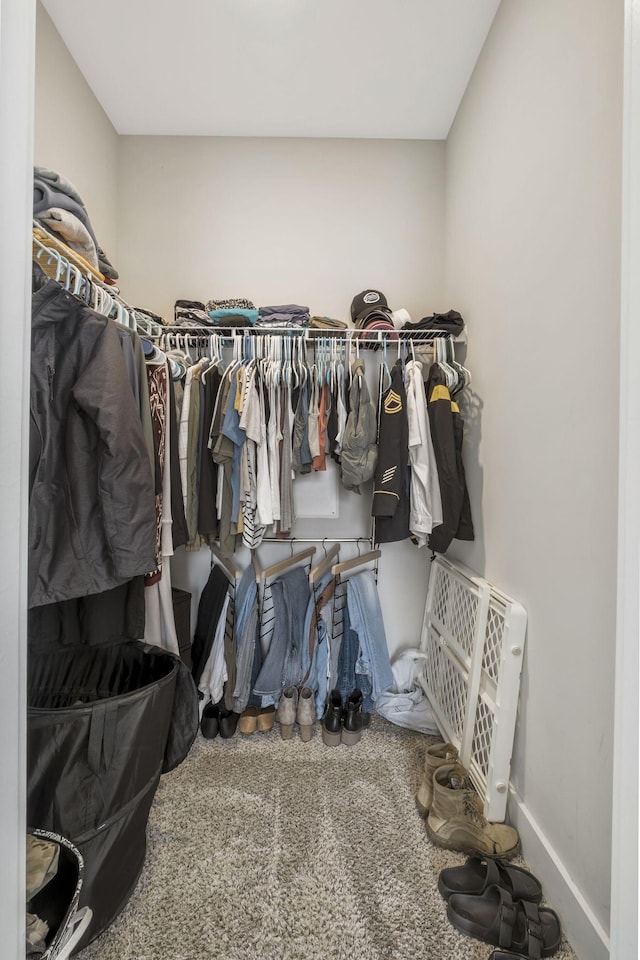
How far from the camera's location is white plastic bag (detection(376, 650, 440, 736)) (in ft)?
6.48

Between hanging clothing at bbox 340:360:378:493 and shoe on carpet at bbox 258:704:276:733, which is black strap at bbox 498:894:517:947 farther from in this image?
hanging clothing at bbox 340:360:378:493

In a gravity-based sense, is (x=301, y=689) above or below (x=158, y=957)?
above

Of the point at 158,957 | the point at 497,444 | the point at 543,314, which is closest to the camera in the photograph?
the point at 158,957

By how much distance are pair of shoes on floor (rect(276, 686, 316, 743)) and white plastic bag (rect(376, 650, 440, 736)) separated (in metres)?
0.36

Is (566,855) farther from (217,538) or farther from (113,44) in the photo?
(113,44)

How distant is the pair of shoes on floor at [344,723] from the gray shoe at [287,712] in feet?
0.50

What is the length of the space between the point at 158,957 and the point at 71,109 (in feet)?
10.2

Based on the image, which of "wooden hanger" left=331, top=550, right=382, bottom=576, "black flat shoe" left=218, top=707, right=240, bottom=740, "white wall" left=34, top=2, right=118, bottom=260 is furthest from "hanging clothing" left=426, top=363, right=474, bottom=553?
"white wall" left=34, top=2, right=118, bottom=260

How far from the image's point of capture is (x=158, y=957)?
1.06m

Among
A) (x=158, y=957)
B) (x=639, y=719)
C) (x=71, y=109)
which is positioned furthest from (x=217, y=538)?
(x=71, y=109)

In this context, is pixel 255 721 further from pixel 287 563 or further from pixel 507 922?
pixel 507 922

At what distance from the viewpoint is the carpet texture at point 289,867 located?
43.1 inches

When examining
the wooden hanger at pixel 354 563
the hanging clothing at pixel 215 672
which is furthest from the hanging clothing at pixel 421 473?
the hanging clothing at pixel 215 672

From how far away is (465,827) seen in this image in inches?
53.7
